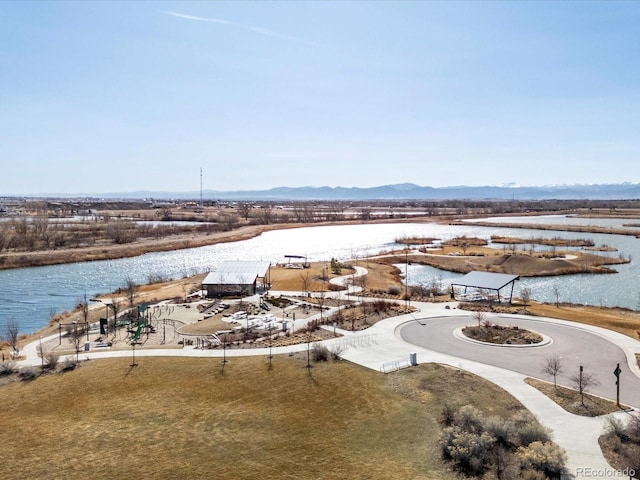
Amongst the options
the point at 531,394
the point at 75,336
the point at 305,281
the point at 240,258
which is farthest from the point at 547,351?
the point at 240,258

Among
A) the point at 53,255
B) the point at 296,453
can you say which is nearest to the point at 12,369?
the point at 296,453

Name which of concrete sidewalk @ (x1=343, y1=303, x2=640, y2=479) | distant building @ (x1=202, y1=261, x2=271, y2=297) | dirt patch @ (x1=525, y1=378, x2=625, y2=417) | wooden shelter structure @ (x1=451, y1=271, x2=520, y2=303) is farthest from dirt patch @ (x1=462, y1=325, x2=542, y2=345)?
distant building @ (x1=202, y1=261, x2=271, y2=297)

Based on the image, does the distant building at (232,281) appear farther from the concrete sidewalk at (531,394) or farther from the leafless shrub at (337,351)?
the leafless shrub at (337,351)

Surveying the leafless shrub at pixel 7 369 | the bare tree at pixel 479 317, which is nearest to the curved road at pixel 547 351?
the bare tree at pixel 479 317

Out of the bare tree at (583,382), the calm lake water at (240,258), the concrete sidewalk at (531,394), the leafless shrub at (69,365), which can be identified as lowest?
the calm lake water at (240,258)

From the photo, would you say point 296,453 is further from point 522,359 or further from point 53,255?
point 53,255

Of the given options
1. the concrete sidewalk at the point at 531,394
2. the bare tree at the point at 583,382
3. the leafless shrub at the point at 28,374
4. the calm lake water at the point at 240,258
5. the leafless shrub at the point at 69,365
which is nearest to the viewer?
the concrete sidewalk at the point at 531,394

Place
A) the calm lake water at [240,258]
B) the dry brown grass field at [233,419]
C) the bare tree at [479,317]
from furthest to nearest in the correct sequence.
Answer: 1. the calm lake water at [240,258]
2. the bare tree at [479,317]
3. the dry brown grass field at [233,419]
